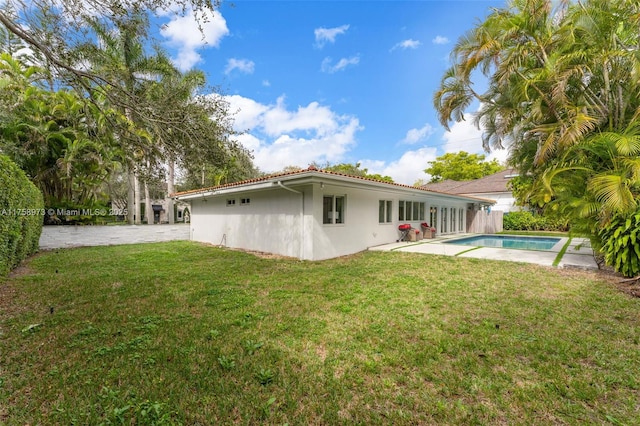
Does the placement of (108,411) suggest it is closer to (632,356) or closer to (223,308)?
(223,308)

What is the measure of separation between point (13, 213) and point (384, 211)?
1190 cm

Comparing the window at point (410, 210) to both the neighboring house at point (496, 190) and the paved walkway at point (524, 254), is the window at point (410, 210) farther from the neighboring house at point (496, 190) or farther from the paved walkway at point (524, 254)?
the neighboring house at point (496, 190)

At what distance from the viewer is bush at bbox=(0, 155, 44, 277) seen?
612 cm

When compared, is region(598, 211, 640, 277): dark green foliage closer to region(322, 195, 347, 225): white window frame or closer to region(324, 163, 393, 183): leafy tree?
region(322, 195, 347, 225): white window frame

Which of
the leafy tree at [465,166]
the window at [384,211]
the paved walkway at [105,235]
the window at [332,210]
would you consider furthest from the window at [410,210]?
the leafy tree at [465,166]

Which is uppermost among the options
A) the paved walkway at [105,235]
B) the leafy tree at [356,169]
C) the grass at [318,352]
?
the leafy tree at [356,169]

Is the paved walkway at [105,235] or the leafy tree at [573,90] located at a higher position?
the leafy tree at [573,90]

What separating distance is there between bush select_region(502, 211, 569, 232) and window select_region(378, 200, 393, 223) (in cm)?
1430

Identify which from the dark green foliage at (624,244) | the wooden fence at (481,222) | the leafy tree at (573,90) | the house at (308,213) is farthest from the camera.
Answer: the wooden fence at (481,222)

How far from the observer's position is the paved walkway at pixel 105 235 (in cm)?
1232

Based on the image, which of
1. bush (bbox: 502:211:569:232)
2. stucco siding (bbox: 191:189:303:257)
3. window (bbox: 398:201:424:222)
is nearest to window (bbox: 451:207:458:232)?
window (bbox: 398:201:424:222)

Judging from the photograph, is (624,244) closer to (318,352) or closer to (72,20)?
(318,352)

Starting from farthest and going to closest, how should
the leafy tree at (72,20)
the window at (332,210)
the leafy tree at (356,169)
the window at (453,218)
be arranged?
1. the leafy tree at (356,169)
2. the window at (453,218)
3. the window at (332,210)
4. the leafy tree at (72,20)

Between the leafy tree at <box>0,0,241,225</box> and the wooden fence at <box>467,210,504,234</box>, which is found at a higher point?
the leafy tree at <box>0,0,241,225</box>
